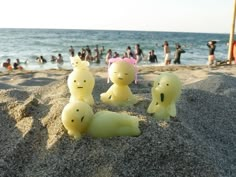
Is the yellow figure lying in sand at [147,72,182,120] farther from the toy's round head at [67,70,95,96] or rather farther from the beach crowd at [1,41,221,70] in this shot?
the beach crowd at [1,41,221,70]

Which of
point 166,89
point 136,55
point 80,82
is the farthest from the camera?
point 136,55

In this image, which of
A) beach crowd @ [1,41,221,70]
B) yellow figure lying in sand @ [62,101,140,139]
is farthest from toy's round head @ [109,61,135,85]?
beach crowd @ [1,41,221,70]

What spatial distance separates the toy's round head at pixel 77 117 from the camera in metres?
3.85

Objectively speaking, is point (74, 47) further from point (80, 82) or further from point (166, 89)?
point (166, 89)

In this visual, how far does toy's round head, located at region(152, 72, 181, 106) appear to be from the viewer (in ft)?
14.6

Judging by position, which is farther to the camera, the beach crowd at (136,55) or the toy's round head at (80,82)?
the beach crowd at (136,55)

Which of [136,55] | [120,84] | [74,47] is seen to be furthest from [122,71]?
[74,47]

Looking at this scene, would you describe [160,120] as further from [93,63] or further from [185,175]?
[93,63]

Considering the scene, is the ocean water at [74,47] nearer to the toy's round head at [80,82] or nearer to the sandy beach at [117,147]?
the sandy beach at [117,147]

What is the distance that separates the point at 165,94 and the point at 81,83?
3.53 feet

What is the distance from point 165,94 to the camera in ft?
14.7

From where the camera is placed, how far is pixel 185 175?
11.5ft

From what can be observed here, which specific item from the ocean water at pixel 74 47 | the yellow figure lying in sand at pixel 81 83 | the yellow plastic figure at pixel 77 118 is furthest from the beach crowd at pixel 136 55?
the yellow plastic figure at pixel 77 118

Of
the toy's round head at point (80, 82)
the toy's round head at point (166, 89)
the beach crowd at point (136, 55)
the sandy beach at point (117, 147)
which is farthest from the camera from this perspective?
the beach crowd at point (136, 55)
